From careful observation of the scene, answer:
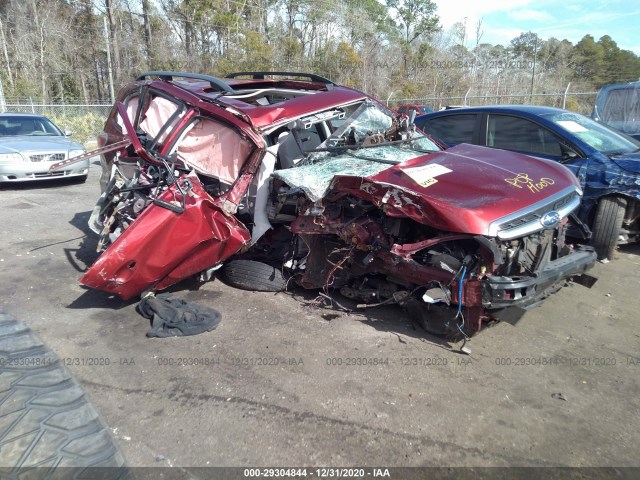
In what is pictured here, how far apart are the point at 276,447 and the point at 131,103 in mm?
4334

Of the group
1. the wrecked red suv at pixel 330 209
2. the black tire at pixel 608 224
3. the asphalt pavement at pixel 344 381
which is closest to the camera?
the asphalt pavement at pixel 344 381

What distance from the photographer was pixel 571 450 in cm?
252

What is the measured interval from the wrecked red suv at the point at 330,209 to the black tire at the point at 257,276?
1 centimetres

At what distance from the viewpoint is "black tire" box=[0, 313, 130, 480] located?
4.33ft

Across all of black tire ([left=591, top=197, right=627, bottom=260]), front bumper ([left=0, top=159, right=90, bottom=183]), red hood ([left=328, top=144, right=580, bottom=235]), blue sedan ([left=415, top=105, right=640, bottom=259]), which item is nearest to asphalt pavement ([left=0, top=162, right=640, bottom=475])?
black tire ([left=591, top=197, right=627, bottom=260])

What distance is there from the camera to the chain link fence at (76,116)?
18.0 m

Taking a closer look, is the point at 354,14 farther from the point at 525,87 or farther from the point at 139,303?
the point at 139,303

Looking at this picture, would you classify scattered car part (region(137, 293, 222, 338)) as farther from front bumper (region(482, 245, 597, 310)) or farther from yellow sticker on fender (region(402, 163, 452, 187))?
front bumper (region(482, 245, 597, 310))

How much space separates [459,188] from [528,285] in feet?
2.79

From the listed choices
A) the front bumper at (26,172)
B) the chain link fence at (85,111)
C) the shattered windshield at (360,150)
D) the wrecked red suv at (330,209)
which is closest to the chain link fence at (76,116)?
the chain link fence at (85,111)

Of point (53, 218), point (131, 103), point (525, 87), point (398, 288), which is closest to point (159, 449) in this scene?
point (398, 288)

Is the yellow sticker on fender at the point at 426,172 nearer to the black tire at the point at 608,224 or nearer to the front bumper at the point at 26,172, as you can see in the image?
the black tire at the point at 608,224

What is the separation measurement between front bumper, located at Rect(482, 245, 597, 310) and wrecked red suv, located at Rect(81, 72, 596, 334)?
0.01 m

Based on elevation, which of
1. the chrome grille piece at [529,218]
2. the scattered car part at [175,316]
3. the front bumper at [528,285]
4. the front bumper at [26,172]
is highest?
the chrome grille piece at [529,218]
